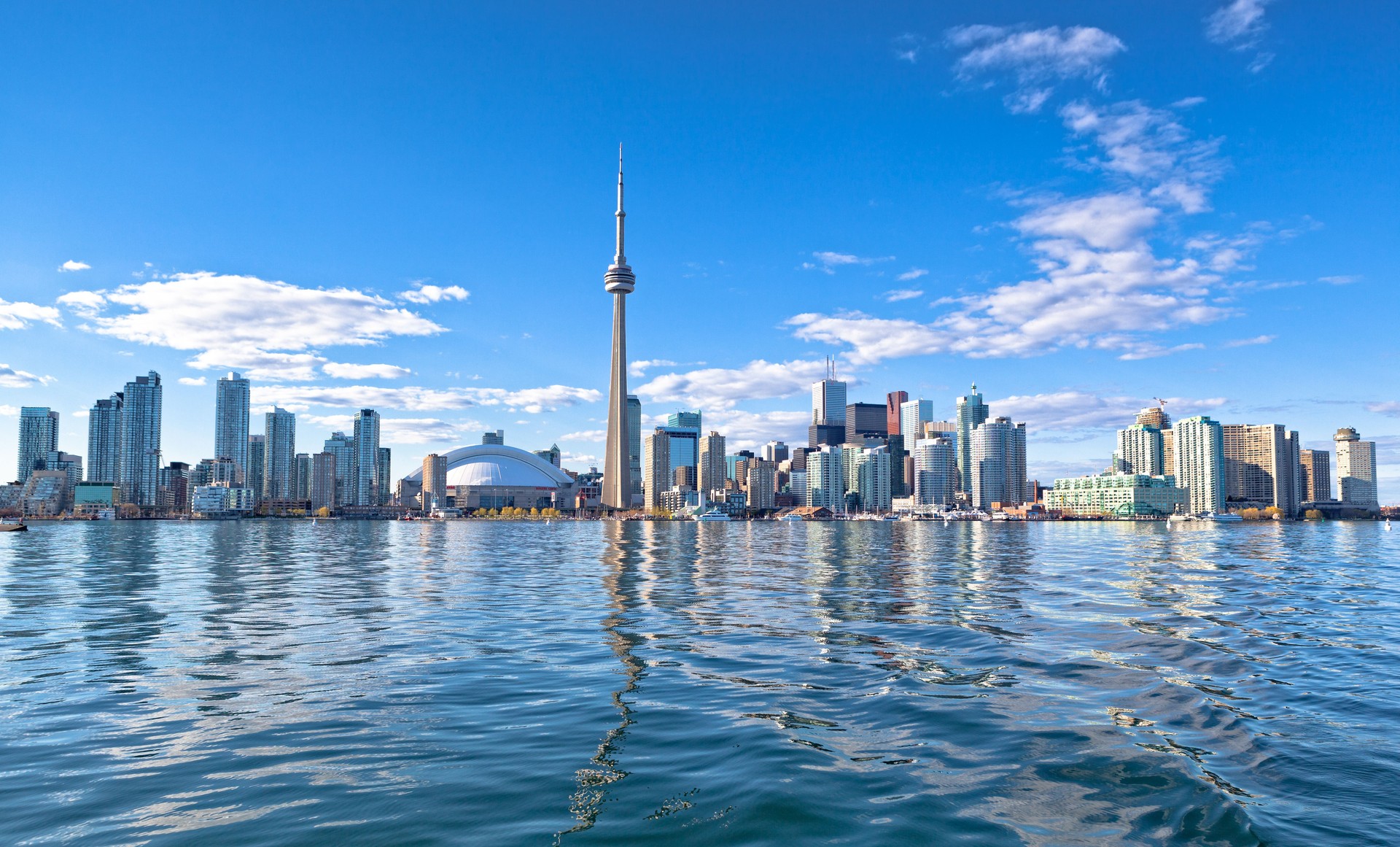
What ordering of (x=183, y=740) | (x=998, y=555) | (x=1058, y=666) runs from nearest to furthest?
(x=183, y=740) → (x=1058, y=666) → (x=998, y=555)

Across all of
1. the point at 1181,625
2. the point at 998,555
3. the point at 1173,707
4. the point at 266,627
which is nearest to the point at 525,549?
the point at 998,555

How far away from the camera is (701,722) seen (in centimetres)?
1578

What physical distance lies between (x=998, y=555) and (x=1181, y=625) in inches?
2031

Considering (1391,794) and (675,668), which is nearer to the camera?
(1391,794)

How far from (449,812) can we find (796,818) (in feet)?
15.0

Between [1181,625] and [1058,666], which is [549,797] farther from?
[1181,625]

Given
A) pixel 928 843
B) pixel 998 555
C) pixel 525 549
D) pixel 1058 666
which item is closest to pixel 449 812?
pixel 928 843

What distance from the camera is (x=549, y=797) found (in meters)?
11.8

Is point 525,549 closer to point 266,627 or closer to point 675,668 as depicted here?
point 266,627

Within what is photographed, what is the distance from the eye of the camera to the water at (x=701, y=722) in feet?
36.0

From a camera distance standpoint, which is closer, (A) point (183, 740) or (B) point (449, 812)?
(B) point (449, 812)

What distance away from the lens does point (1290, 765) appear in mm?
13109

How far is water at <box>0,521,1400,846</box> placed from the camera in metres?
11.0

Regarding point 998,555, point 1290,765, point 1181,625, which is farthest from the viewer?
point 998,555
